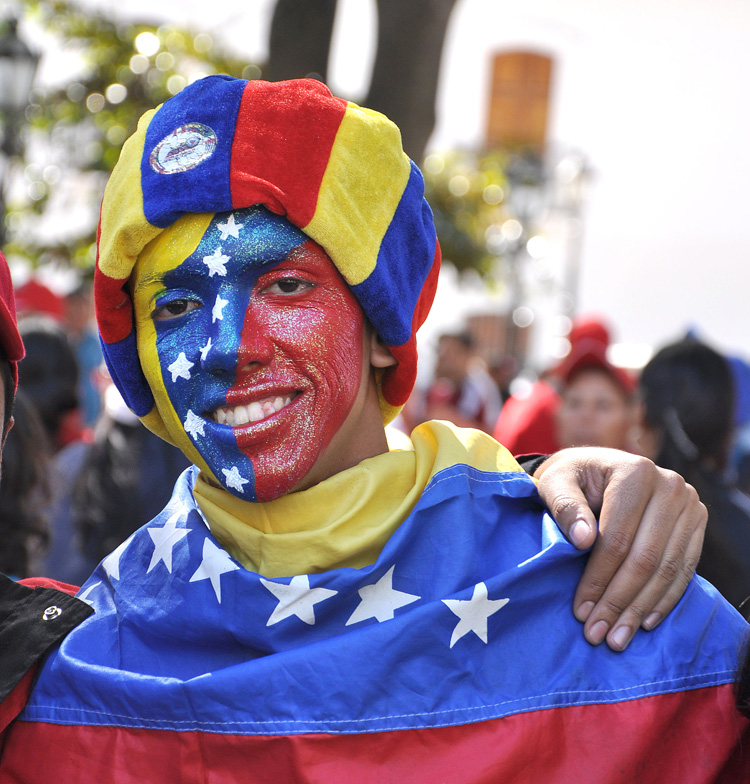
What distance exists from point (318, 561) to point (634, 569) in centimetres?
60

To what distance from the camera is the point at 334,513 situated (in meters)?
2.01

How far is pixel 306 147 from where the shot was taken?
6.52 ft

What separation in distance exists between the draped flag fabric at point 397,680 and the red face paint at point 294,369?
22cm

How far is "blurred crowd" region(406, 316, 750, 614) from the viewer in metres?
2.95

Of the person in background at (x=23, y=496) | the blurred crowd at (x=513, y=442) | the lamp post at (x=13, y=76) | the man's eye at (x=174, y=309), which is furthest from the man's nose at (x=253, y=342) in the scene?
the lamp post at (x=13, y=76)

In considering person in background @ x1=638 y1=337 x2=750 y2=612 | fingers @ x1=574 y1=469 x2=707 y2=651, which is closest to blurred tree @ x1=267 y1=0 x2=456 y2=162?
person in background @ x1=638 y1=337 x2=750 y2=612

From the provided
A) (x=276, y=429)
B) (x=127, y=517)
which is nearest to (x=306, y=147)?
(x=276, y=429)

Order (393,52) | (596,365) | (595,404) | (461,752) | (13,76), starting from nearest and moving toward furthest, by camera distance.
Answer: (461,752) < (393,52) < (595,404) < (596,365) < (13,76)

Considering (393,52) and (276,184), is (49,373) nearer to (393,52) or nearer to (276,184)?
(393,52)

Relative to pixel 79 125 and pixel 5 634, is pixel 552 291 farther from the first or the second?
pixel 5 634

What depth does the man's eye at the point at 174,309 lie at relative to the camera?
6.63ft

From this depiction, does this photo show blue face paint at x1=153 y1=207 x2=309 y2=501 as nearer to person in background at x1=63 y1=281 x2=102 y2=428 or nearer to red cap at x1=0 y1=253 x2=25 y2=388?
red cap at x1=0 y1=253 x2=25 y2=388

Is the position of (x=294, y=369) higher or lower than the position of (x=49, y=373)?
higher

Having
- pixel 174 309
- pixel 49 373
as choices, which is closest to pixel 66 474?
pixel 49 373
